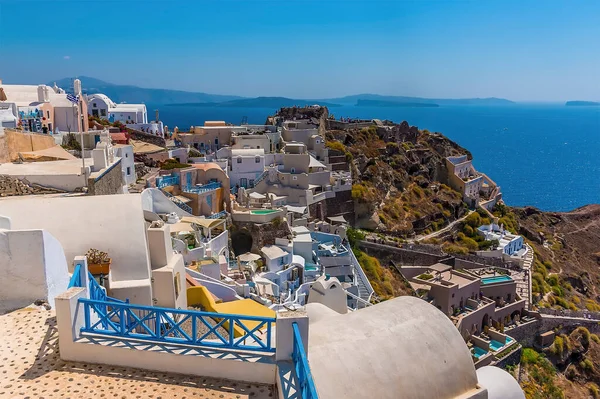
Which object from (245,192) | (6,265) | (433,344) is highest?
(6,265)

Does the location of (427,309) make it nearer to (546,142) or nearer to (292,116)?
(292,116)

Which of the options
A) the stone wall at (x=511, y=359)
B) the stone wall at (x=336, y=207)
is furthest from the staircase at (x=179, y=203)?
the stone wall at (x=511, y=359)

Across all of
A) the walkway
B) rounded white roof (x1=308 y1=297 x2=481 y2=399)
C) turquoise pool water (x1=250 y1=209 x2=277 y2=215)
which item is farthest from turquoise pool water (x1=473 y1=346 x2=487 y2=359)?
rounded white roof (x1=308 y1=297 x2=481 y2=399)

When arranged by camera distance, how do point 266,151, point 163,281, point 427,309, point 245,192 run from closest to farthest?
1. point 427,309
2. point 163,281
3. point 245,192
4. point 266,151

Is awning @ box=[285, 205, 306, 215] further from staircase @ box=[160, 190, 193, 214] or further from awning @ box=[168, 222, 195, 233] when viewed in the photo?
awning @ box=[168, 222, 195, 233]

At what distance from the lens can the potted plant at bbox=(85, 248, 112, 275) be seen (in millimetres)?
9438

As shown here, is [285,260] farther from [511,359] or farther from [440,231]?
[440,231]

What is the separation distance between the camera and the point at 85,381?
6.21 metres

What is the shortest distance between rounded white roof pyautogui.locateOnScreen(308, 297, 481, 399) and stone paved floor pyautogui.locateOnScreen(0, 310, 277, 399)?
3.05ft

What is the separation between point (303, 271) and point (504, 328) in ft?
43.7

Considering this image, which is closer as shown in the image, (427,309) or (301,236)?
(427,309)

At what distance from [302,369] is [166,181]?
73.8 feet

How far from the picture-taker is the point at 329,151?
4141cm

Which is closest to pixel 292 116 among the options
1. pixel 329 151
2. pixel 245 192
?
pixel 329 151
